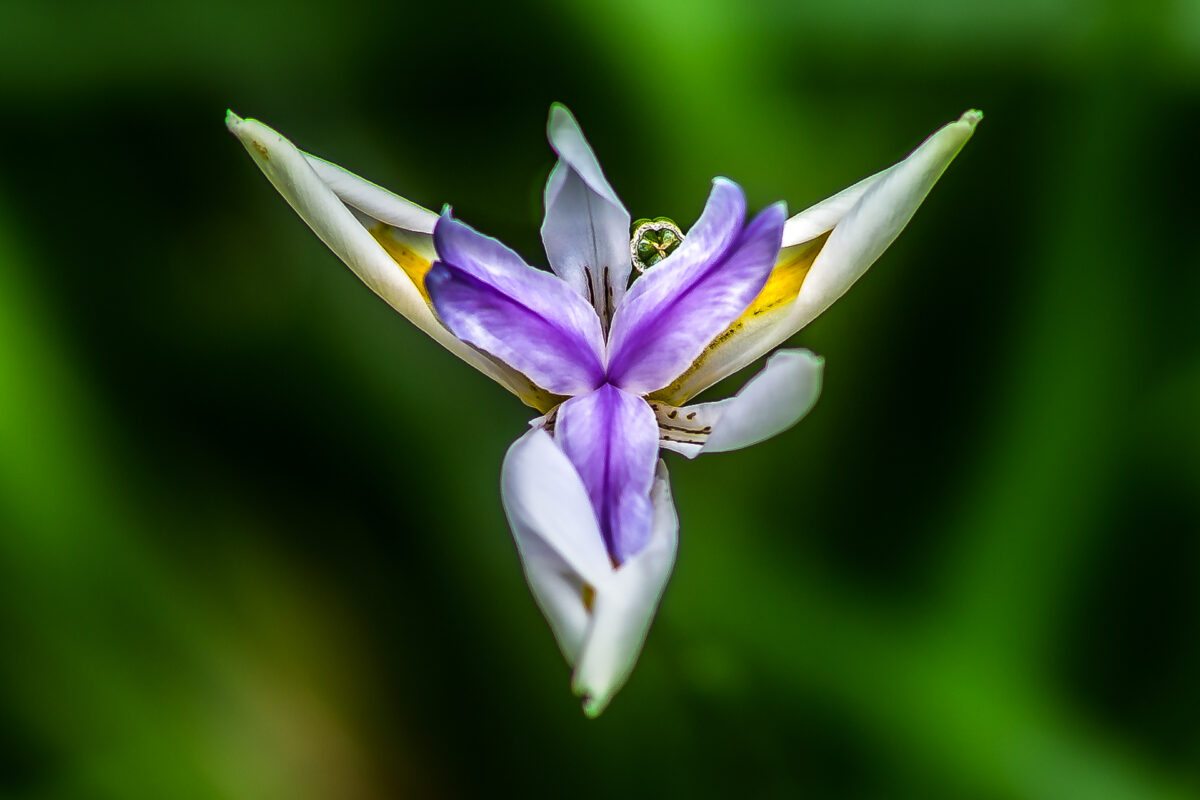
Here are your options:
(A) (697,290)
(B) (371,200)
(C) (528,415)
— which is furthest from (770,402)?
(C) (528,415)

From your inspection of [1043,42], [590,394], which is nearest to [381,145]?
[590,394]

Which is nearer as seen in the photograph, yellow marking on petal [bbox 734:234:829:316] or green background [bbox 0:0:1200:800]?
yellow marking on petal [bbox 734:234:829:316]

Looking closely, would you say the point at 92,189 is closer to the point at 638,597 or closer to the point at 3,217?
the point at 3,217

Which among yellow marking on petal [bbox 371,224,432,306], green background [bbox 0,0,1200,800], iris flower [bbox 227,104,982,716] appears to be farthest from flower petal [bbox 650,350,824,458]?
green background [bbox 0,0,1200,800]

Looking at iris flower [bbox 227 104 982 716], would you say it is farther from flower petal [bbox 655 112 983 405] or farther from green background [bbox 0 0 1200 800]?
green background [bbox 0 0 1200 800]

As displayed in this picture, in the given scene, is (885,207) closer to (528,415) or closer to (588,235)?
(588,235)

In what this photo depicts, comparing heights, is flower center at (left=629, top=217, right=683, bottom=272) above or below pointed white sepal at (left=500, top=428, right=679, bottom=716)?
above
